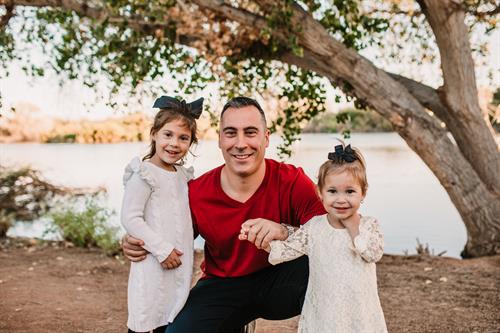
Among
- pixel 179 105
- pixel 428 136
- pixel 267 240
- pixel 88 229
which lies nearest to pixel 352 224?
pixel 267 240

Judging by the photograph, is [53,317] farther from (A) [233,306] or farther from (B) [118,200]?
(B) [118,200]

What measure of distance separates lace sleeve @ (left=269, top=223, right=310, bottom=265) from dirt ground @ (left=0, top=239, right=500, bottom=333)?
1733 millimetres

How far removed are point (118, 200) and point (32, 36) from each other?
653 centimetres

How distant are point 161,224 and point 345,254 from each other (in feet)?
3.44

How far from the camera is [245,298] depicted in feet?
11.6

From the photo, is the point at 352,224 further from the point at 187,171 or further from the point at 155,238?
the point at 187,171

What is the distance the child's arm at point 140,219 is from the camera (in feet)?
10.9

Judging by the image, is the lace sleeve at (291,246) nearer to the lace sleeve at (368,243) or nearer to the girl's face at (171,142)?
the lace sleeve at (368,243)

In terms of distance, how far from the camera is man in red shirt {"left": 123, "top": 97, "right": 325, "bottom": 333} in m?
3.41

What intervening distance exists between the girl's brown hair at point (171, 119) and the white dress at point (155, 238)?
0.58ft

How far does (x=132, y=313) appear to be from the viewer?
135 inches

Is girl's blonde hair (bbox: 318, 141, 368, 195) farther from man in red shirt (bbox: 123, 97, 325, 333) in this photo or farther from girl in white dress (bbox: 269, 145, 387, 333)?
man in red shirt (bbox: 123, 97, 325, 333)

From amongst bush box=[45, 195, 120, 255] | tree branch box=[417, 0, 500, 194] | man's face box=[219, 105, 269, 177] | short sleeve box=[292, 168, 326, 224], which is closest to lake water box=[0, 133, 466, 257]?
short sleeve box=[292, 168, 326, 224]

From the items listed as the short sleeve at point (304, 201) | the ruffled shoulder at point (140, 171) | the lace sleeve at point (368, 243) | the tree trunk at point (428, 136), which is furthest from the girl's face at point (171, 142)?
the tree trunk at point (428, 136)
